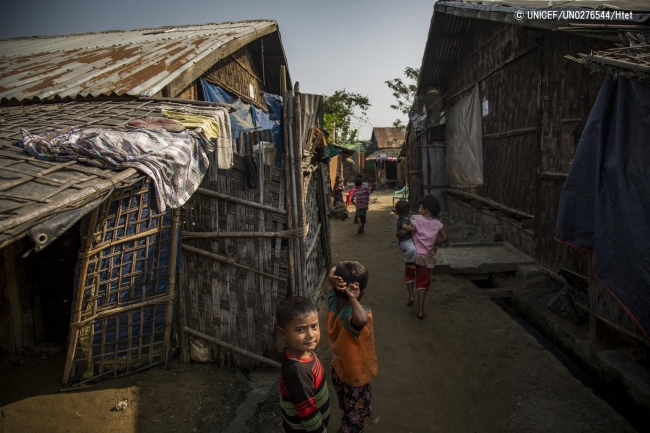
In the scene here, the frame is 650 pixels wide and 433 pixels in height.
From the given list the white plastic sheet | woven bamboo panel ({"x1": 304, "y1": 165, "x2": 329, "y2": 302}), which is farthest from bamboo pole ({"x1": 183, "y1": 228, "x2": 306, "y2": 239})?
the white plastic sheet

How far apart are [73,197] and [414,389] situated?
3.37 meters

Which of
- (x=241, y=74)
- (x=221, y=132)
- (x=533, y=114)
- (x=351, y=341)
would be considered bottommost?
(x=351, y=341)

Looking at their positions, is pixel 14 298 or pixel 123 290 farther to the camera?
pixel 14 298

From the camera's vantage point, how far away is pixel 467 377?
394 centimetres

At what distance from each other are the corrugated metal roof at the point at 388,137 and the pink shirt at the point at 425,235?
29.2m

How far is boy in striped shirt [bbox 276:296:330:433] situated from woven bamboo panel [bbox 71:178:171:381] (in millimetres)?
2158

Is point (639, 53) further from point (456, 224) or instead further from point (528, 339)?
point (456, 224)

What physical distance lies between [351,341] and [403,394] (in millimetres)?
1613

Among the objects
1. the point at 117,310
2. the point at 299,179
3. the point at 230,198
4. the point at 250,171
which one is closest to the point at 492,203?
the point at 299,179

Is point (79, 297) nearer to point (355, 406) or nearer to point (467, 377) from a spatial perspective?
point (355, 406)

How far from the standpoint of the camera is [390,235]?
457 inches

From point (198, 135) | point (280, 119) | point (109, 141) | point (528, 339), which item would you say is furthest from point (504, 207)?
point (109, 141)

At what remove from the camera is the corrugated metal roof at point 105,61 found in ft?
15.9

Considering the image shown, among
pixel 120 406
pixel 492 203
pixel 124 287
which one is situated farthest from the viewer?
pixel 492 203
